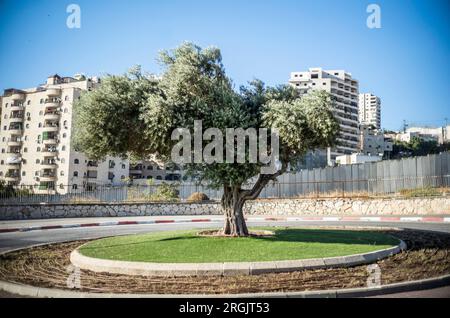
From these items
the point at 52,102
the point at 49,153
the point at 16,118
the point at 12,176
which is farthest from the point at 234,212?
the point at 16,118

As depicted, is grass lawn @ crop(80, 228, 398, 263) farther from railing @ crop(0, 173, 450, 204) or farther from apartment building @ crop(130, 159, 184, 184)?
apartment building @ crop(130, 159, 184, 184)

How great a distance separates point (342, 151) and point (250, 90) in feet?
408

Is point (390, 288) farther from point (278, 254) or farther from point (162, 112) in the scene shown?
point (162, 112)

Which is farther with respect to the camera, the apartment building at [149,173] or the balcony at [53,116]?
the apartment building at [149,173]

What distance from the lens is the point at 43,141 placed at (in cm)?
8112

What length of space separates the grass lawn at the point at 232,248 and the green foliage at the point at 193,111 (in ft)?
7.60

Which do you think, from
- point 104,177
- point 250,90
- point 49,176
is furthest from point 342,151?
point 250,90

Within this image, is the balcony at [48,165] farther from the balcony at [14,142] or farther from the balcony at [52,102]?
the balcony at [52,102]

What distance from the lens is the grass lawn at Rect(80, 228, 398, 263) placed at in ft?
30.9

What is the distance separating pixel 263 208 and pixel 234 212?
68.7 feet

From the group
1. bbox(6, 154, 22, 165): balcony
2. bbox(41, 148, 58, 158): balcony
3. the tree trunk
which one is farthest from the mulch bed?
bbox(6, 154, 22, 165): balcony

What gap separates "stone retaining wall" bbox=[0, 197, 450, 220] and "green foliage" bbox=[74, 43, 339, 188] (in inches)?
671

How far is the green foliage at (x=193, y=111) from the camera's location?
11923 mm

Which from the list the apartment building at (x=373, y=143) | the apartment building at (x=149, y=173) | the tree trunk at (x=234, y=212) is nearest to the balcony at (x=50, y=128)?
the apartment building at (x=149, y=173)
